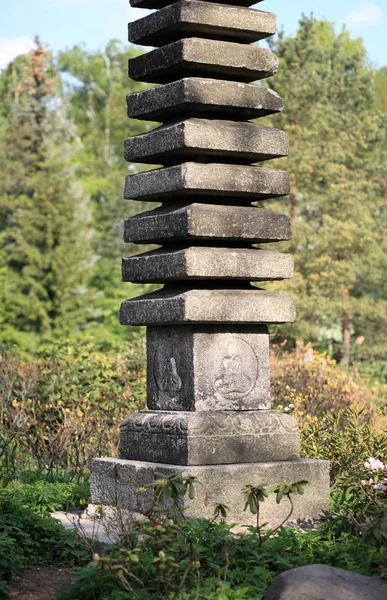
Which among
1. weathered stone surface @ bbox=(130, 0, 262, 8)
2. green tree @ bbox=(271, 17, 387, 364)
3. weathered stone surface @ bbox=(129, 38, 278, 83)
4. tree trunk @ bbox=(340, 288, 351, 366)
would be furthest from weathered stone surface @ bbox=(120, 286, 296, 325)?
tree trunk @ bbox=(340, 288, 351, 366)

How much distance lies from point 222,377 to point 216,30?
109 inches

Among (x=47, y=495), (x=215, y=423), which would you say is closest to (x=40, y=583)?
(x=215, y=423)

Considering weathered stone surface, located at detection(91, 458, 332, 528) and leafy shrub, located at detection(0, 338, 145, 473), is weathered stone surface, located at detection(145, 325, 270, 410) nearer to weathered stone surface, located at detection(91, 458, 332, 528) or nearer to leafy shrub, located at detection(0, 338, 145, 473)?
weathered stone surface, located at detection(91, 458, 332, 528)

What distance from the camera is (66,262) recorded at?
29.2 m

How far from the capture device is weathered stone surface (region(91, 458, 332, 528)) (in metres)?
7.27

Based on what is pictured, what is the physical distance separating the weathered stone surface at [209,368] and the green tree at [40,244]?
2041 cm

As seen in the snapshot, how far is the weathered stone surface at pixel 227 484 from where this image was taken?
727 cm

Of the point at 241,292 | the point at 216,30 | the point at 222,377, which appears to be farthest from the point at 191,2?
the point at 222,377

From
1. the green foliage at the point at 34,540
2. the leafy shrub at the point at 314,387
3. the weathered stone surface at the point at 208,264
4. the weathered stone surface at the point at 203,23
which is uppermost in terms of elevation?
the weathered stone surface at the point at 203,23

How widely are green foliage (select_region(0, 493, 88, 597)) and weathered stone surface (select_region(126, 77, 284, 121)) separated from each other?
3.33 m

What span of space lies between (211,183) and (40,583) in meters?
3.24

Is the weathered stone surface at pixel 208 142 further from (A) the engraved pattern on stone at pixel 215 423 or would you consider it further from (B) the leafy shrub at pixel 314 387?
(B) the leafy shrub at pixel 314 387

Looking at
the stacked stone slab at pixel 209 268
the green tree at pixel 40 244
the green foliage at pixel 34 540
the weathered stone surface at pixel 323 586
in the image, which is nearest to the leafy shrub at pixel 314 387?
the stacked stone slab at pixel 209 268

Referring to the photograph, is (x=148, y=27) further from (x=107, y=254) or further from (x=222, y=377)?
(x=107, y=254)
